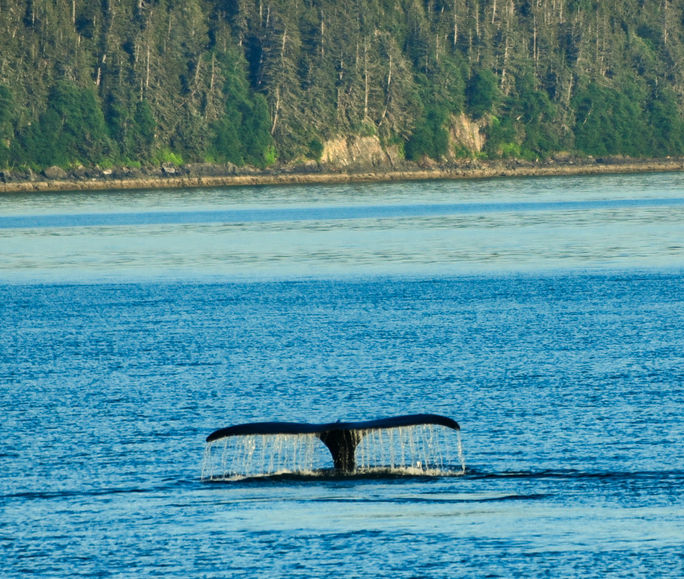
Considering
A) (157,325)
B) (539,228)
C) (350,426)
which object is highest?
(350,426)

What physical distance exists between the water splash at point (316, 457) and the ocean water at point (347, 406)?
1.48 ft

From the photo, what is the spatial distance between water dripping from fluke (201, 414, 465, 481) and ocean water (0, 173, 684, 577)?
0.46 metres

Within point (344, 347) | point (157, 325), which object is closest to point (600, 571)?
point (344, 347)

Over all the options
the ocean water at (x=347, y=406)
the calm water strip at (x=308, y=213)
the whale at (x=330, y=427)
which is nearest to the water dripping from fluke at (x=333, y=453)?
the whale at (x=330, y=427)

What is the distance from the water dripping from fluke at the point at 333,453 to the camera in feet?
92.1

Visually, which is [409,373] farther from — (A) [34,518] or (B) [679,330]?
(A) [34,518]

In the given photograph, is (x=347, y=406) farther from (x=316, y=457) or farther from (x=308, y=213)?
(x=308, y=213)

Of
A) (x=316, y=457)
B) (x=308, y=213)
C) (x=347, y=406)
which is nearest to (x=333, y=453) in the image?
(x=316, y=457)

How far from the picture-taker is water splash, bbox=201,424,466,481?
106ft

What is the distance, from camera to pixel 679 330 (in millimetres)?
58125

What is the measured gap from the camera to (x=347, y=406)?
136ft

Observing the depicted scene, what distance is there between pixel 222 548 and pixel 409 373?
21629 mm

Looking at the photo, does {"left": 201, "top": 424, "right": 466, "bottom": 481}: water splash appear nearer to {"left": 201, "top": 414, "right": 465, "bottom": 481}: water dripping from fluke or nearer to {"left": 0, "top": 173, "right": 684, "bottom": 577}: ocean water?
{"left": 201, "top": 414, "right": 465, "bottom": 481}: water dripping from fluke

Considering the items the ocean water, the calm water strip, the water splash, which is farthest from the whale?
the calm water strip
